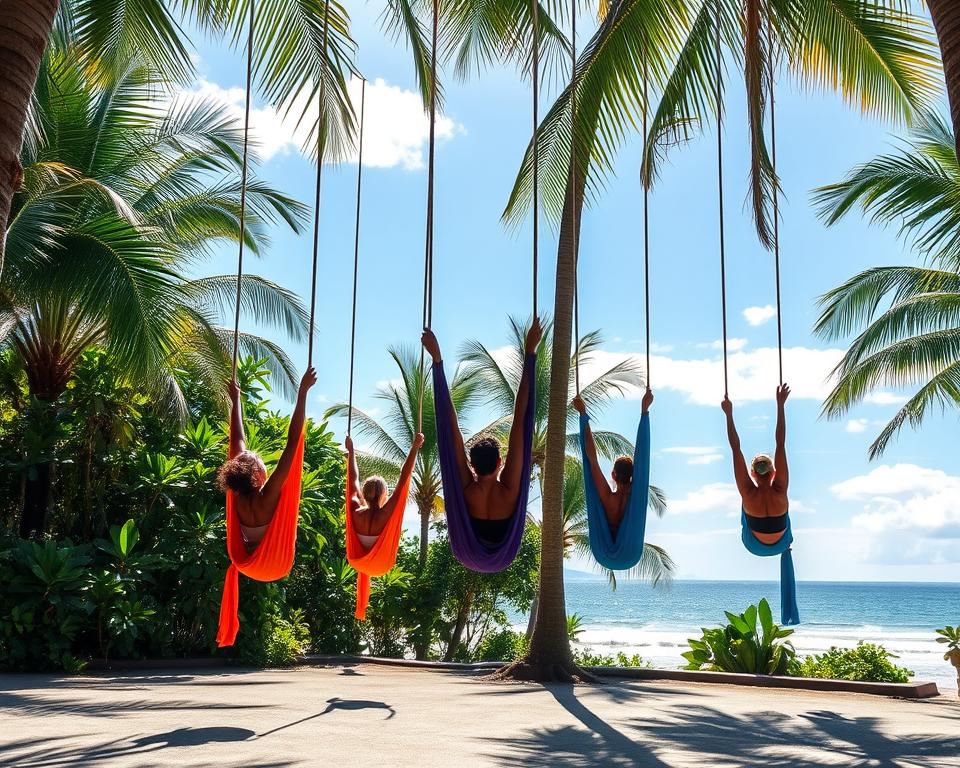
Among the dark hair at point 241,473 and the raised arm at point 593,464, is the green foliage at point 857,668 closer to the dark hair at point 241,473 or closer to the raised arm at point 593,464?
the raised arm at point 593,464

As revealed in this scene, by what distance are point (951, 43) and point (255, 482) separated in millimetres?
3975

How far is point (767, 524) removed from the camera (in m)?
6.54

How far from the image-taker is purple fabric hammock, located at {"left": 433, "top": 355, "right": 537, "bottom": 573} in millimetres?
4883

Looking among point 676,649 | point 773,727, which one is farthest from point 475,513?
point 676,649

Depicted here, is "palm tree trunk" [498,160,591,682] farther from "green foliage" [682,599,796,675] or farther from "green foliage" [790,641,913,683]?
"green foliage" [790,641,913,683]

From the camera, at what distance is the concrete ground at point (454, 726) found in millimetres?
4484

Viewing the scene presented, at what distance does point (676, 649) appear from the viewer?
122 ft

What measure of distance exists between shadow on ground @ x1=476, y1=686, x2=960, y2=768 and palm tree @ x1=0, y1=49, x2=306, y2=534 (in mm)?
4656

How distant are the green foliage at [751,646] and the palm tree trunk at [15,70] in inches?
306

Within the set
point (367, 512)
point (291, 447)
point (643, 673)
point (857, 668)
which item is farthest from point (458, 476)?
point (857, 668)

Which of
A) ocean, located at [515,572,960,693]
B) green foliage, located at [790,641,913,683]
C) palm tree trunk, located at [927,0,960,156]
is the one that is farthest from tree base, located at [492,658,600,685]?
ocean, located at [515,572,960,693]

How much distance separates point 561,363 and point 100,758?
5794 mm

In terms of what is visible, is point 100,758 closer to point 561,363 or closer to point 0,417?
point 561,363

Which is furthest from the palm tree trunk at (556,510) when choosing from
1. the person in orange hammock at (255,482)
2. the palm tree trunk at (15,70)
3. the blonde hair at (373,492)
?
the palm tree trunk at (15,70)
